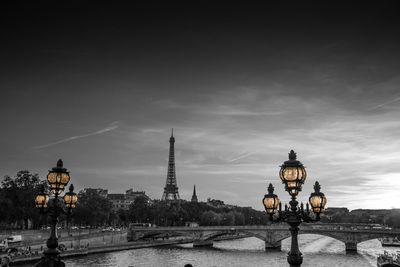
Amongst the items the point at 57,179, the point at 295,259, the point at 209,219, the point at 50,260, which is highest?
the point at 57,179

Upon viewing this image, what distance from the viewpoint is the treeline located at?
5359cm

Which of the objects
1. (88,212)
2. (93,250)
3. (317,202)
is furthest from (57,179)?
(88,212)

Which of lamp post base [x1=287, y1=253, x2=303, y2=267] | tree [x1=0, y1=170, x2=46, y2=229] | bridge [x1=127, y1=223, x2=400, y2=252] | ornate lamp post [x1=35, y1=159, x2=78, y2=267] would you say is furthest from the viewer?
bridge [x1=127, y1=223, x2=400, y2=252]

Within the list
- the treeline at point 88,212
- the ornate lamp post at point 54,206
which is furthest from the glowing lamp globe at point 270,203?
the treeline at point 88,212

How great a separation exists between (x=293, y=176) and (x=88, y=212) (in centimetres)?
6792

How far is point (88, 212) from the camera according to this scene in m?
71.4

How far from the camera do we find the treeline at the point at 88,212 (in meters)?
53.6

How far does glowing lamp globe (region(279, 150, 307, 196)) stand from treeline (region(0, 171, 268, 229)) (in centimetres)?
1578

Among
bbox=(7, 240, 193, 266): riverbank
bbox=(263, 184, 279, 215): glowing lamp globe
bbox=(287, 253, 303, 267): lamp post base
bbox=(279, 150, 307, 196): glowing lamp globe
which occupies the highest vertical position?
bbox=(279, 150, 307, 196): glowing lamp globe

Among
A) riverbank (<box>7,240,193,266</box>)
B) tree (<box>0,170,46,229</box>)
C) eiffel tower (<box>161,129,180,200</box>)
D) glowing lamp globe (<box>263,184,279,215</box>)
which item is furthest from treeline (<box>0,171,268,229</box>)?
eiffel tower (<box>161,129,180,200</box>)

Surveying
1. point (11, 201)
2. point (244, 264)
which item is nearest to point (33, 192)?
point (11, 201)

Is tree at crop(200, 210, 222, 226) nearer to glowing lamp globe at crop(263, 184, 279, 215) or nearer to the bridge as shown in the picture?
the bridge

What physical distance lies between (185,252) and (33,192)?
23659mm

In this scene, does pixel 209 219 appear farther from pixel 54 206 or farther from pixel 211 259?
pixel 54 206
